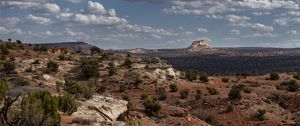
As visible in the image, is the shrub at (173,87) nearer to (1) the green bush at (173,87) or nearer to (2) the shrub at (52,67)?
(1) the green bush at (173,87)

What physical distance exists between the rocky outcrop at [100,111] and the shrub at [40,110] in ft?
8.95

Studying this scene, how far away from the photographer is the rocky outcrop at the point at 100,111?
30.3 m

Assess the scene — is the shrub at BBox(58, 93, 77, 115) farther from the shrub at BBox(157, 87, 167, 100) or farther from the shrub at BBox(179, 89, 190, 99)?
the shrub at BBox(179, 89, 190, 99)

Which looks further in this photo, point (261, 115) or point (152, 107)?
point (261, 115)

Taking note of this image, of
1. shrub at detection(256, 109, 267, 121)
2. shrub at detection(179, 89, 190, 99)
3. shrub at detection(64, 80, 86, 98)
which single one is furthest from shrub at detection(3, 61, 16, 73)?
shrub at detection(256, 109, 267, 121)

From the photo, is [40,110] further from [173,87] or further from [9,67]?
[9,67]

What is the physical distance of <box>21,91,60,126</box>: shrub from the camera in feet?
83.5

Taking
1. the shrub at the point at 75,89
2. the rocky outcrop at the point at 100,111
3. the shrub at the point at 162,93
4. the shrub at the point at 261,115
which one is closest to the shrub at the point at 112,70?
the shrub at the point at 162,93

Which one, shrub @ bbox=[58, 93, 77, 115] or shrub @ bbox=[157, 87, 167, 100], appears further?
shrub @ bbox=[157, 87, 167, 100]

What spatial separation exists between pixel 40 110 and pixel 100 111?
278 inches

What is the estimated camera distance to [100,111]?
3250 centimetres

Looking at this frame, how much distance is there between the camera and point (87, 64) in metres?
64.8

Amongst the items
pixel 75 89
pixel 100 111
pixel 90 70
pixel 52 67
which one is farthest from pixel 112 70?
pixel 100 111

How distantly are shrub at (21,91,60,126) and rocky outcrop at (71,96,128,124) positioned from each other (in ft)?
8.95
